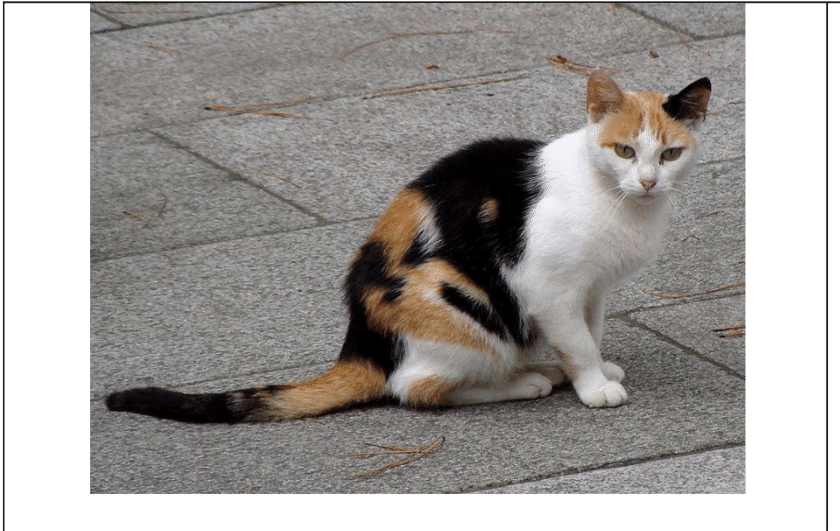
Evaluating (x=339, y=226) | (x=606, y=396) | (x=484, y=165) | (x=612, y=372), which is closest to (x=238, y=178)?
(x=339, y=226)

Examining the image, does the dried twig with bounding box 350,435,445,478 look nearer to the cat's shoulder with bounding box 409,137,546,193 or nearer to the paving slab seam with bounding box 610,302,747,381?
the cat's shoulder with bounding box 409,137,546,193

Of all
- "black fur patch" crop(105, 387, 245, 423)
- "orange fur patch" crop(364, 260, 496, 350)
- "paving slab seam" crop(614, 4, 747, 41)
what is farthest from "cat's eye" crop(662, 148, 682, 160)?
"paving slab seam" crop(614, 4, 747, 41)

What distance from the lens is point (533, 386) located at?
4.09m

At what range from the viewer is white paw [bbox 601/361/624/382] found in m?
4.14

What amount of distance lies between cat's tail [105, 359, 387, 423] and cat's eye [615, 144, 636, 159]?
1.13 metres

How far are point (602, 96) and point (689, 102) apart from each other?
0.29 metres

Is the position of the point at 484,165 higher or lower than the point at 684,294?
higher

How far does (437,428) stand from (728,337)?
53.2 inches

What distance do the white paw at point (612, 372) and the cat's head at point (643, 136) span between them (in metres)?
0.70

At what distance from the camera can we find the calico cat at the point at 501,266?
3.75 metres

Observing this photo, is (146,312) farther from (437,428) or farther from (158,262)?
(437,428)

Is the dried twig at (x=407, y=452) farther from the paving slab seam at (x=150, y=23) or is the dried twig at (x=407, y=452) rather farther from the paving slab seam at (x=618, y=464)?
the paving slab seam at (x=150, y=23)

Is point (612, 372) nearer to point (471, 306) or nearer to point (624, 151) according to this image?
point (471, 306)

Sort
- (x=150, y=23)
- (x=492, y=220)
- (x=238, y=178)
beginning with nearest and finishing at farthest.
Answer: (x=492, y=220) < (x=238, y=178) < (x=150, y=23)
